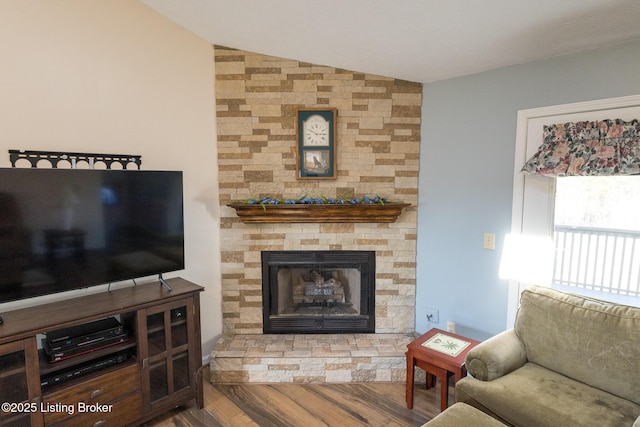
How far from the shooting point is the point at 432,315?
2828 millimetres

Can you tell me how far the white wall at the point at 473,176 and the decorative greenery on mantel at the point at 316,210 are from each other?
0.41 metres

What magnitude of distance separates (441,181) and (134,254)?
2348mm

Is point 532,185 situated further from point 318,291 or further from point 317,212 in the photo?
point 318,291

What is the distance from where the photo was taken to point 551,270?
2.31 metres

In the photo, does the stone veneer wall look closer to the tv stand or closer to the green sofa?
the tv stand

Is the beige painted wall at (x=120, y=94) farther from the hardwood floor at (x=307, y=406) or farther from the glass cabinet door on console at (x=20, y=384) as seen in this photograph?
the hardwood floor at (x=307, y=406)

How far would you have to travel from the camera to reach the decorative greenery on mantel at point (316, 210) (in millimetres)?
2619

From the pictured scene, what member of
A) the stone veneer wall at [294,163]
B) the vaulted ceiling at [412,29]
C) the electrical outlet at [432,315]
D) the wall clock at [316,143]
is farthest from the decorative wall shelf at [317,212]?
the vaulted ceiling at [412,29]

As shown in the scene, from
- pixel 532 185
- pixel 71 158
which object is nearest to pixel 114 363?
pixel 71 158

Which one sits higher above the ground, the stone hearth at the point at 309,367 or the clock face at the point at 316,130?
the clock face at the point at 316,130

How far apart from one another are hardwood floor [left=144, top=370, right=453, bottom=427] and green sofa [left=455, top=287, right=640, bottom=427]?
0.53 metres

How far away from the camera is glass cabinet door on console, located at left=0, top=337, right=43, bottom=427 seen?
1.52 m

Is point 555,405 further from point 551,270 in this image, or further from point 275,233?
point 275,233

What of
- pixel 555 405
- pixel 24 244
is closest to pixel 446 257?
pixel 555 405
